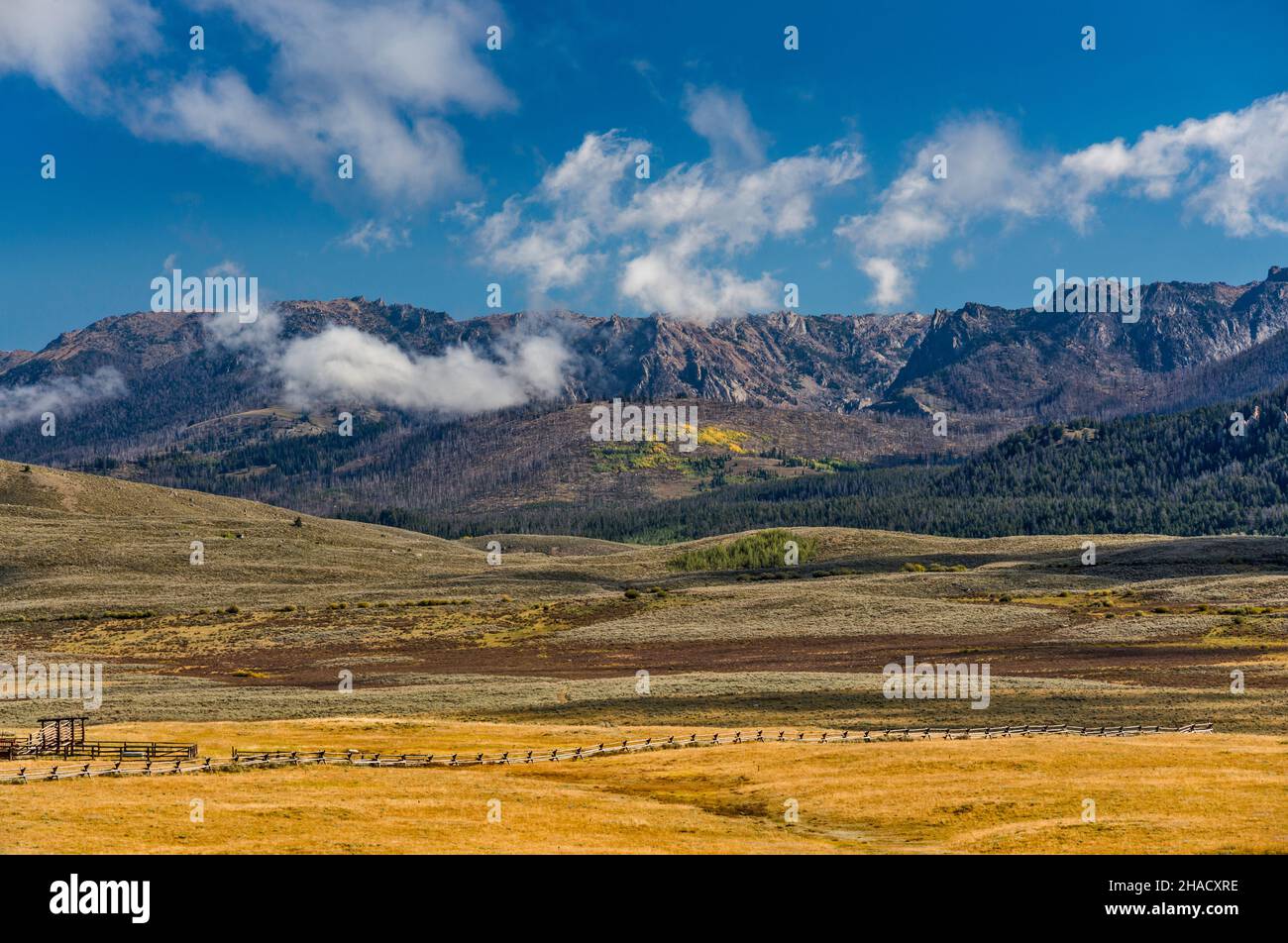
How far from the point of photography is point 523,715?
95000 millimetres

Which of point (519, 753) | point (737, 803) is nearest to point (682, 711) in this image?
point (519, 753)

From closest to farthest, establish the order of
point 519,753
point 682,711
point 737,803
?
point 737,803 → point 519,753 → point 682,711

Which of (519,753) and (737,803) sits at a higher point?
(519,753)

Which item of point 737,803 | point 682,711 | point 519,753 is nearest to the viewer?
point 737,803

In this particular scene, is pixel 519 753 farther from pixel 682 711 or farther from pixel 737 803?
pixel 682 711

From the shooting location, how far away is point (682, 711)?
93.8 m

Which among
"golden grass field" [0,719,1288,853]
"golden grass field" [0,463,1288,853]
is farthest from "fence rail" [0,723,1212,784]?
"golden grass field" [0,463,1288,853]

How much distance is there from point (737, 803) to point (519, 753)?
1855 cm

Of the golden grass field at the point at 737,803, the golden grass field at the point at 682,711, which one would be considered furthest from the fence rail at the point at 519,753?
the golden grass field at the point at 682,711

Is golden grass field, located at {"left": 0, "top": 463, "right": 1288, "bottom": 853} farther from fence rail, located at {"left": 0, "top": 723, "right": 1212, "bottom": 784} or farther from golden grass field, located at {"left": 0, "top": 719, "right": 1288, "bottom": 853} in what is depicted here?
fence rail, located at {"left": 0, "top": 723, "right": 1212, "bottom": 784}

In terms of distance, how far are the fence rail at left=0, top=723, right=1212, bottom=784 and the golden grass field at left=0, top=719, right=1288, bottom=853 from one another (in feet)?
6.64

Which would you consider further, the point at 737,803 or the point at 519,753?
the point at 519,753

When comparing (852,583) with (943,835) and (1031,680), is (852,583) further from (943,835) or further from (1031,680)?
(943,835)

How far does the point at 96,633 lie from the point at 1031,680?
11650 centimetres
